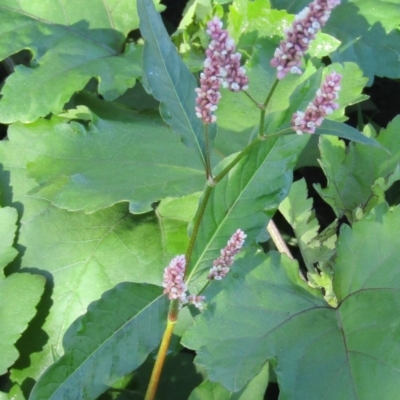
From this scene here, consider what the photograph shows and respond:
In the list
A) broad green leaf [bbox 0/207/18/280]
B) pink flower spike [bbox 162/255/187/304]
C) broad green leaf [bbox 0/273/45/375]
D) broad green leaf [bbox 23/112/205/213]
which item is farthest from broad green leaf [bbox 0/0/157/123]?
pink flower spike [bbox 162/255/187/304]

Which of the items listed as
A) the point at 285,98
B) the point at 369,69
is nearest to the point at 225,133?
the point at 285,98

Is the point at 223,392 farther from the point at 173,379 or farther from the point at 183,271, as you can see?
the point at 183,271

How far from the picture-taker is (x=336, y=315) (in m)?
0.99

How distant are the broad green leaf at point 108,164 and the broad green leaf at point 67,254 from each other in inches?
2.3

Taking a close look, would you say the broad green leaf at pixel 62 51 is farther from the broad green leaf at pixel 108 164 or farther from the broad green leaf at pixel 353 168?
the broad green leaf at pixel 353 168

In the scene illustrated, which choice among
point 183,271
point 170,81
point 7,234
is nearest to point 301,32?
point 170,81

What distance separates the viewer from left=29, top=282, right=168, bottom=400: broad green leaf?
0.93 metres

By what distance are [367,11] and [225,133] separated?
506mm

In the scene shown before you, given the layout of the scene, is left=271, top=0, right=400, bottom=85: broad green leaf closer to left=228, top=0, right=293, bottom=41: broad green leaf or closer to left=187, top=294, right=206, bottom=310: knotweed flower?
left=228, top=0, right=293, bottom=41: broad green leaf

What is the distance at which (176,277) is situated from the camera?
79 centimetres

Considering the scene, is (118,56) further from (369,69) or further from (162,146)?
(369,69)

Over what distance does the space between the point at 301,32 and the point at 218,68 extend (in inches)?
4.1

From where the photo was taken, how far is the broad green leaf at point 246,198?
0.95 metres

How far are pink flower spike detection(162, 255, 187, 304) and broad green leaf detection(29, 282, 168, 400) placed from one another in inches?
5.9
